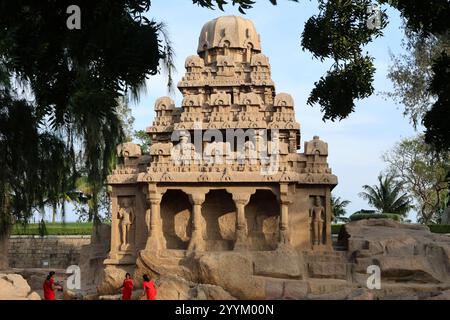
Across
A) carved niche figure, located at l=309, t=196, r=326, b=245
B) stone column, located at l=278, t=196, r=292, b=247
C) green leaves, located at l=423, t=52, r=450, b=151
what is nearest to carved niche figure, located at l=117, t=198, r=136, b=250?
stone column, located at l=278, t=196, r=292, b=247

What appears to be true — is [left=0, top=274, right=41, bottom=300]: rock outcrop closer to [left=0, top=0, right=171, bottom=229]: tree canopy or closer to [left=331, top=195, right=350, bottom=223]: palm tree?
[left=0, top=0, right=171, bottom=229]: tree canopy

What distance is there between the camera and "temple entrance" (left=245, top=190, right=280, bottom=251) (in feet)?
82.3

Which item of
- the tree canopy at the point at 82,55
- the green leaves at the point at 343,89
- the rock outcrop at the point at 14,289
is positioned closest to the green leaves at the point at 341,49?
the green leaves at the point at 343,89

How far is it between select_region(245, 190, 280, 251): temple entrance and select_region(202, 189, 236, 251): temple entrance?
694mm

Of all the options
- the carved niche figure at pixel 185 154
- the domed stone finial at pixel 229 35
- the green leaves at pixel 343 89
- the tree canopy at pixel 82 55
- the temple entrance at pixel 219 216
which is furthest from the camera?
the domed stone finial at pixel 229 35

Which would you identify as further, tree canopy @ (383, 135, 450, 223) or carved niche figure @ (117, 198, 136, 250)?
tree canopy @ (383, 135, 450, 223)

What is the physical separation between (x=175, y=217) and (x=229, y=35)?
8.39 metres

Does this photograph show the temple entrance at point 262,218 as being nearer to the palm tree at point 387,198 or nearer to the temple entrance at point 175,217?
the temple entrance at point 175,217

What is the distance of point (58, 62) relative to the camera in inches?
349

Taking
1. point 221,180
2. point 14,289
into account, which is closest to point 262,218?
point 221,180

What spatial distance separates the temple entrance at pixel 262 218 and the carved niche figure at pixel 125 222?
4506 millimetres

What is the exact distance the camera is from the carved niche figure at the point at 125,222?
25297 mm

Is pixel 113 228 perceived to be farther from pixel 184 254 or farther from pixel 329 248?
pixel 329 248

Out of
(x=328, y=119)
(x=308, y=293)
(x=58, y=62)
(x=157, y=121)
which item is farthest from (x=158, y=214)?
(x=58, y=62)
